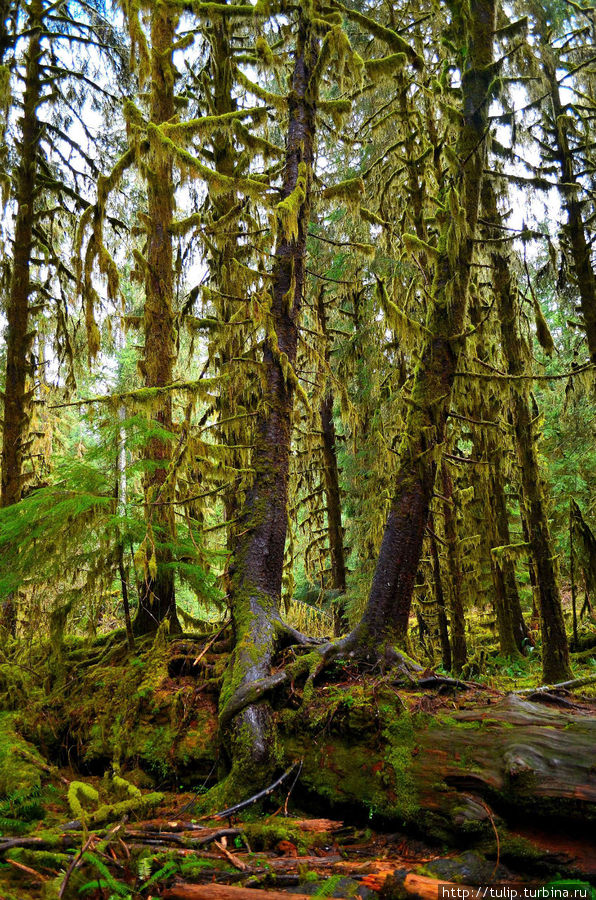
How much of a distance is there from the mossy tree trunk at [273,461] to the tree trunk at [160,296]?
1.06 m

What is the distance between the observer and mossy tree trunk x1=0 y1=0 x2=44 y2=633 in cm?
868

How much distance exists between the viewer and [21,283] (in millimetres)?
8867

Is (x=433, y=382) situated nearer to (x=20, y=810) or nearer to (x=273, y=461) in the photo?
(x=273, y=461)

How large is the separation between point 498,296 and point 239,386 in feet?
16.4

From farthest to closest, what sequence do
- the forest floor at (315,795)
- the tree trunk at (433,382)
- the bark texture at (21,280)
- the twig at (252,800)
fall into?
1. the bark texture at (21,280)
2. the tree trunk at (433,382)
3. the twig at (252,800)
4. the forest floor at (315,795)

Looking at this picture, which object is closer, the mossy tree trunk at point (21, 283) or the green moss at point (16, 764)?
the green moss at point (16, 764)

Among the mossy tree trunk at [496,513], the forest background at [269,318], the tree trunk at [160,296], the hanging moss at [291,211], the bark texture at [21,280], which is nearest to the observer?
the forest background at [269,318]

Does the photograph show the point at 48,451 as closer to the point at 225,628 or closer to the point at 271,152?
the point at 225,628

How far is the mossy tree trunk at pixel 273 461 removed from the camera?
15.9 feet

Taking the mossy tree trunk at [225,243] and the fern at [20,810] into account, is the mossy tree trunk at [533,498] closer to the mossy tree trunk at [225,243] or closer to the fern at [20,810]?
the mossy tree trunk at [225,243]

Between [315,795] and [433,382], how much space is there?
3.97m

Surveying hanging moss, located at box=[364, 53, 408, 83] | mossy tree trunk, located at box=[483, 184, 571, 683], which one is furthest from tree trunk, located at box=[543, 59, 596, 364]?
hanging moss, located at box=[364, 53, 408, 83]

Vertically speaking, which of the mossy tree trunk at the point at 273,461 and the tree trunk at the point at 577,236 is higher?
the tree trunk at the point at 577,236

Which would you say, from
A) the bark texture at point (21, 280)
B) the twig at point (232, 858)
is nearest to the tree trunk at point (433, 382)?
the twig at point (232, 858)
